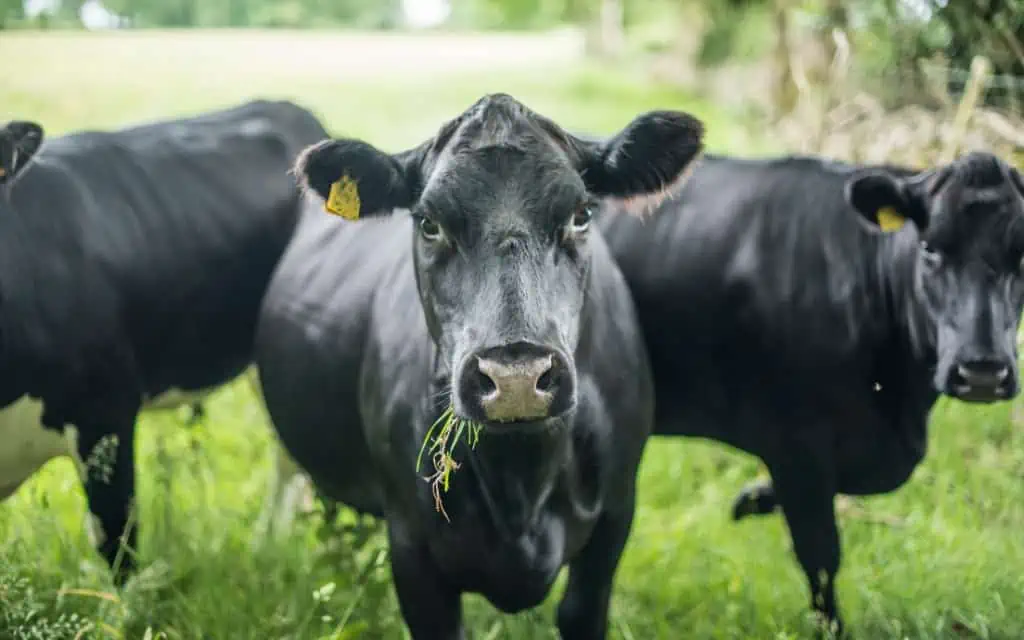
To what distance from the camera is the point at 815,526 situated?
3.76 m

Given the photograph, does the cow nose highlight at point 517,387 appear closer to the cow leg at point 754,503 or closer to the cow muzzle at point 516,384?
the cow muzzle at point 516,384

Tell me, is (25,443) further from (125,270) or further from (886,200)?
(886,200)

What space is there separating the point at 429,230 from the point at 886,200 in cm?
175

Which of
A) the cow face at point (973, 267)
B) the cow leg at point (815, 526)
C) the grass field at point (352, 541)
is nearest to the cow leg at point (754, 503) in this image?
the grass field at point (352, 541)

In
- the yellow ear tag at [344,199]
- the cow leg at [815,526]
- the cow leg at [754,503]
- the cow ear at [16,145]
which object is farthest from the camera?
the cow leg at [754,503]

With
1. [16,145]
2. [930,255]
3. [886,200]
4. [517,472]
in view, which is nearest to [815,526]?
[930,255]

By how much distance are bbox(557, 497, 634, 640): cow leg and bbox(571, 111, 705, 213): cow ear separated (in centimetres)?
93

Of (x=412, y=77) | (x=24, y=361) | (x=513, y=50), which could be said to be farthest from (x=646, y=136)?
(x=513, y=50)

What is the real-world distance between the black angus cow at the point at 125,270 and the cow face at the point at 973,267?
8.82ft

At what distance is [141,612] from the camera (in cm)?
358

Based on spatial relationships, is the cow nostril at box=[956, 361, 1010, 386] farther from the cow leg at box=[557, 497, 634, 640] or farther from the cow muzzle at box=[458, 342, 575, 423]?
the cow muzzle at box=[458, 342, 575, 423]

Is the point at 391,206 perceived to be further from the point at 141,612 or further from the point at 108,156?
the point at 108,156

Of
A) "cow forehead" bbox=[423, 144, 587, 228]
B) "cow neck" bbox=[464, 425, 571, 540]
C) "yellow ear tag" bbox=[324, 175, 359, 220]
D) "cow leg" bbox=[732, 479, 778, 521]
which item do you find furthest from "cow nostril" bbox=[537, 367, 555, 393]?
"cow leg" bbox=[732, 479, 778, 521]

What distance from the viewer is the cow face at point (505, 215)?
2197mm
